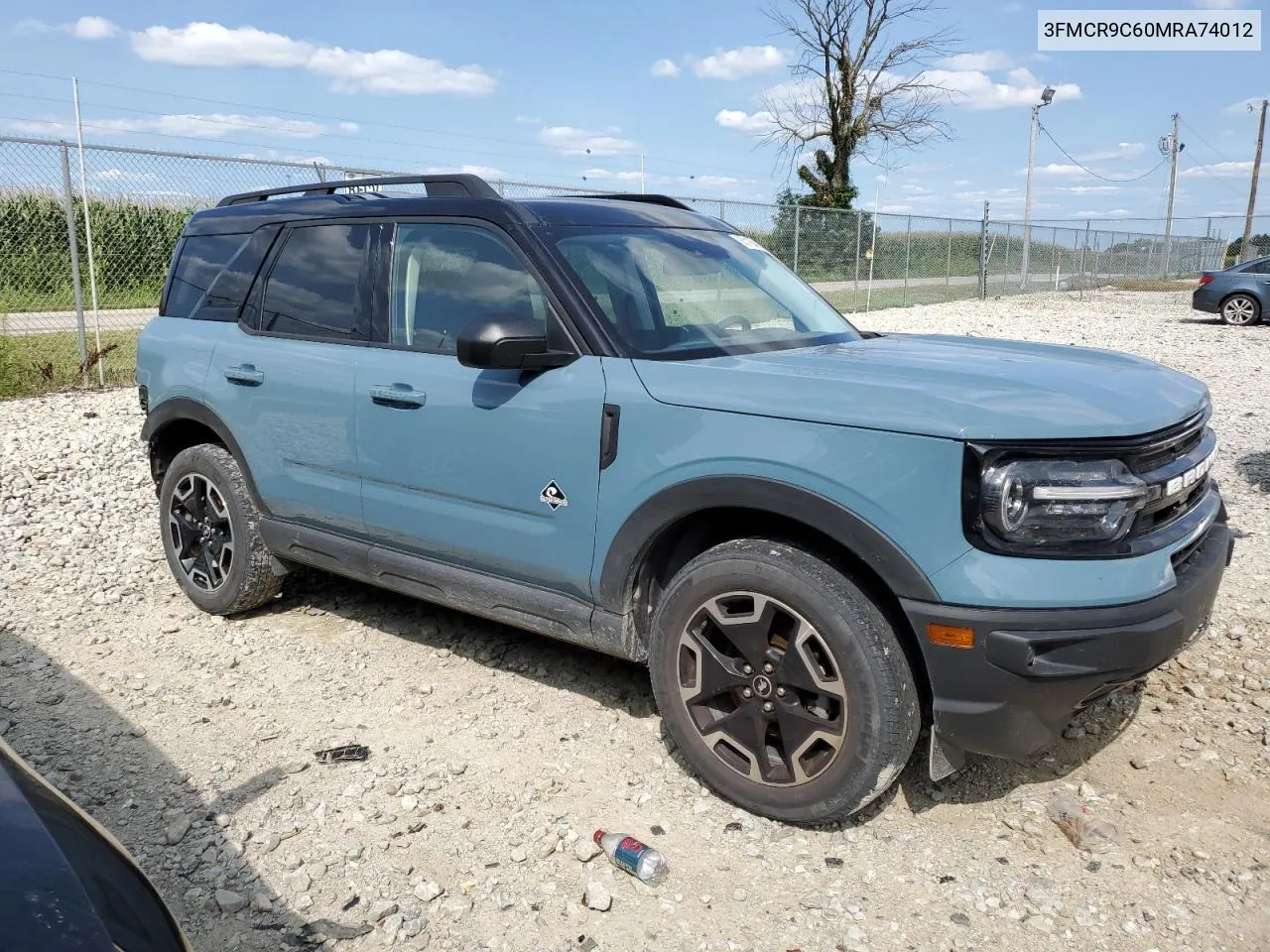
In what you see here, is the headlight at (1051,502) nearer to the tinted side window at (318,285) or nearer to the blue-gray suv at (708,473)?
the blue-gray suv at (708,473)

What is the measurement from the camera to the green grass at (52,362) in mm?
9453

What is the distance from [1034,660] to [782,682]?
0.73 meters

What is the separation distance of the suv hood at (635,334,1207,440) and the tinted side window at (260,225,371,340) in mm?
1523

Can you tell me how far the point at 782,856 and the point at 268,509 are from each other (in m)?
2.75

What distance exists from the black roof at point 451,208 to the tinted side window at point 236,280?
7 cm

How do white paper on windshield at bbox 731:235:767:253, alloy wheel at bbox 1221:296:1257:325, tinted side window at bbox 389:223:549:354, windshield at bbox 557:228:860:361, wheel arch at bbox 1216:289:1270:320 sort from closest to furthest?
windshield at bbox 557:228:860:361 < tinted side window at bbox 389:223:549:354 < white paper on windshield at bbox 731:235:767:253 < wheel arch at bbox 1216:289:1270:320 < alloy wheel at bbox 1221:296:1257:325

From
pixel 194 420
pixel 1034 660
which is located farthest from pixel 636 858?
pixel 194 420

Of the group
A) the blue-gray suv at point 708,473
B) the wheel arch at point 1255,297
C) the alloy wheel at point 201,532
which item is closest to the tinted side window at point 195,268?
the blue-gray suv at point 708,473

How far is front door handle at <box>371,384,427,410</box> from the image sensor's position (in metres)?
3.74

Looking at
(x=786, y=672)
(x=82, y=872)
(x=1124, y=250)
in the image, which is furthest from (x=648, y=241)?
(x=1124, y=250)

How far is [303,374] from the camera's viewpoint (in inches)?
165

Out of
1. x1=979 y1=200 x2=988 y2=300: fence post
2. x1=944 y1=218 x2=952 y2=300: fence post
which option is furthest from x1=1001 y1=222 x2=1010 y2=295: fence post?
x1=944 y1=218 x2=952 y2=300: fence post

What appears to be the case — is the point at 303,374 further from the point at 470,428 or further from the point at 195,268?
the point at 195,268

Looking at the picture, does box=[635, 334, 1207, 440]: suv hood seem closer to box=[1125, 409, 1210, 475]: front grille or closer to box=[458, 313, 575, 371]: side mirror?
box=[1125, 409, 1210, 475]: front grille
